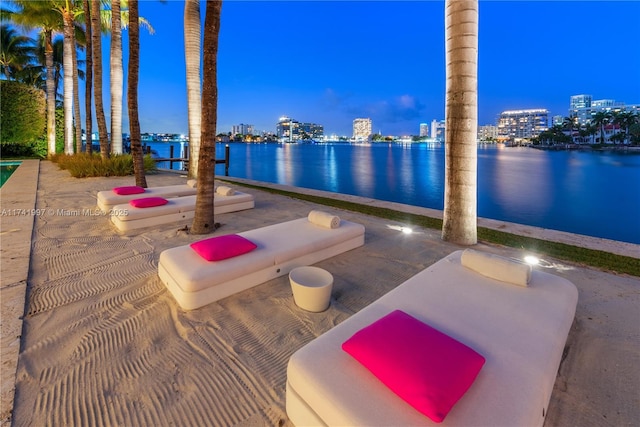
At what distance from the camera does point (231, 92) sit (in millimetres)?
83000

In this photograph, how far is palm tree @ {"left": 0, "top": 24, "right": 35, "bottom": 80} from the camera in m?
24.8

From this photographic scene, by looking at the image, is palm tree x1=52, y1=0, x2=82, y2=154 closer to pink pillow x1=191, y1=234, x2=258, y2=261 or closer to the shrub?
the shrub

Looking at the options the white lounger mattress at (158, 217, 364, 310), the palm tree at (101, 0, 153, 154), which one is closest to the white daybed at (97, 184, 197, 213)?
the white lounger mattress at (158, 217, 364, 310)

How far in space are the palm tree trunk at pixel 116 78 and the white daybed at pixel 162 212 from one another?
9506mm

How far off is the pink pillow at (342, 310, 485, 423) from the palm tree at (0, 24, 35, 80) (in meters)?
37.3

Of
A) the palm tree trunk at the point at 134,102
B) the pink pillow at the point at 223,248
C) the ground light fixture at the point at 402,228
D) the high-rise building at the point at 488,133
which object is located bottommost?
the ground light fixture at the point at 402,228

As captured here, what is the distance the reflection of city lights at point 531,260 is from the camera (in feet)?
12.7

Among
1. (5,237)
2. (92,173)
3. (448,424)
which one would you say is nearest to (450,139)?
(448,424)

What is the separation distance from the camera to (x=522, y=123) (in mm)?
144875

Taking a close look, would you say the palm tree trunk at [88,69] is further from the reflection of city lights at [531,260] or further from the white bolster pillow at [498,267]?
the reflection of city lights at [531,260]

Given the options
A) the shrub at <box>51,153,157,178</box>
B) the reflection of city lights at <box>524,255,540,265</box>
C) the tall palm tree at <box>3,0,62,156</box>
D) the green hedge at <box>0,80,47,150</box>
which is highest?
the tall palm tree at <box>3,0,62,156</box>

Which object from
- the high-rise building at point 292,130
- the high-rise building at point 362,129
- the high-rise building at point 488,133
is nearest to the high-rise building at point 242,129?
the high-rise building at point 292,130

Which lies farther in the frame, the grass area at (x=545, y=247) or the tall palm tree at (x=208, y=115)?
the tall palm tree at (x=208, y=115)

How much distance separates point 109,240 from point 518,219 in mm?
13658
